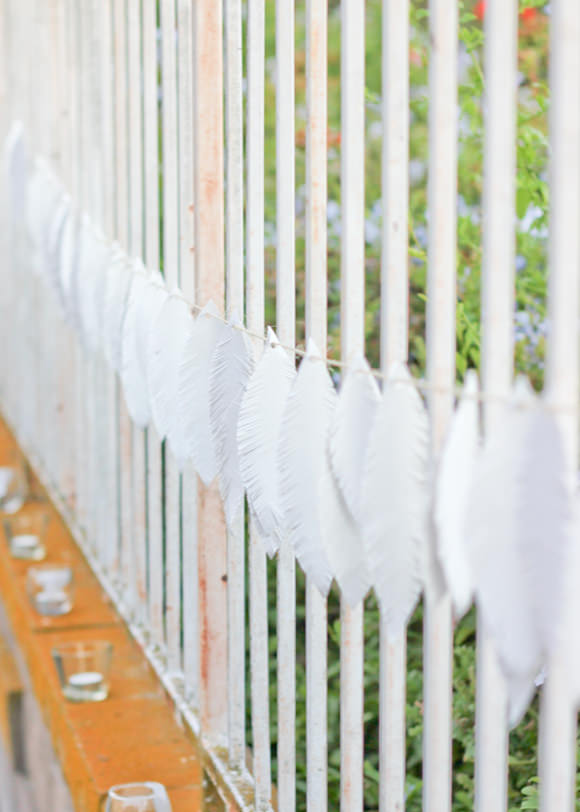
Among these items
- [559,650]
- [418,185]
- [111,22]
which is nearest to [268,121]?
[418,185]

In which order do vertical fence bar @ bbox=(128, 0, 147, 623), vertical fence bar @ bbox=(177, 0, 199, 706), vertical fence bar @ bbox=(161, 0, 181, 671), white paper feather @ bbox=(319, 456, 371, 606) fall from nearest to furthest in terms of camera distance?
1. white paper feather @ bbox=(319, 456, 371, 606)
2. vertical fence bar @ bbox=(177, 0, 199, 706)
3. vertical fence bar @ bbox=(161, 0, 181, 671)
4. vertical fence bar @ bbox=(128, 0, 147, 623)

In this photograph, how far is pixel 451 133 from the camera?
0.91 m

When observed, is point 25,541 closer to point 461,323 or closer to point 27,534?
point 27,534

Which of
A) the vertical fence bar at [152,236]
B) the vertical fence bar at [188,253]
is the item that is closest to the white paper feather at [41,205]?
the vertical fence bar at [152,236]

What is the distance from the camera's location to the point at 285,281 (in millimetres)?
1287

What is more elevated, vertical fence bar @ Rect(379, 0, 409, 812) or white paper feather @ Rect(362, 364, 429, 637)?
vertical fence bar @ Rect(379, 0, 409, 812)

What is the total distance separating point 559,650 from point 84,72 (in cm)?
186

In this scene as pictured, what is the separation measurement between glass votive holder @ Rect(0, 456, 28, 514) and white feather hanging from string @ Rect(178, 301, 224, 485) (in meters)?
1.83

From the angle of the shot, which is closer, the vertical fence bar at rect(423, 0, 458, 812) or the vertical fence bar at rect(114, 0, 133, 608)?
the vertical fence bar at rect(423, 0, 458, 812)

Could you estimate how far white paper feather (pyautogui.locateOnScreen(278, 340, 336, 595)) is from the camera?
3.53 ft

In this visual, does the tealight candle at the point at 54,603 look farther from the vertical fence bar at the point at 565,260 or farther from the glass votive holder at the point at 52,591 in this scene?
the vertical fence bar at the point at 565,260

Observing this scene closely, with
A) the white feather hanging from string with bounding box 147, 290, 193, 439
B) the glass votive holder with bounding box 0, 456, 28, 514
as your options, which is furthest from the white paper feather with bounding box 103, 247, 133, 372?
the glass votive holder with bounding box 0, 456, 28, 514

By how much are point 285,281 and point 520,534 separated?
0.60 metres

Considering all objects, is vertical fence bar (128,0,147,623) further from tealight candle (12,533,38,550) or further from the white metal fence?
tealight candle (12,533,38,550)
